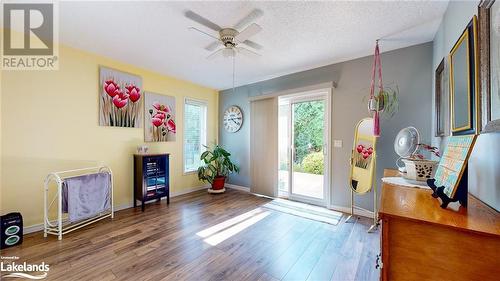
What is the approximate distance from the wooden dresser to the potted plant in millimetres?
3659

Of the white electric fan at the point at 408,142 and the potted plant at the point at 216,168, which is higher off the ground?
the white electric fan at the point at 408,142

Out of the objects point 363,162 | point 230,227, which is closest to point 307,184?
point 363,162

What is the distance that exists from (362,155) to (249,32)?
219 cm

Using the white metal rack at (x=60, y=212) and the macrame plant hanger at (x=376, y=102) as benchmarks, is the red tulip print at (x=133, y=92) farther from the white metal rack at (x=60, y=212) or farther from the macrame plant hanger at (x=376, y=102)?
the macrame plant hanger at (x=376, y=102)

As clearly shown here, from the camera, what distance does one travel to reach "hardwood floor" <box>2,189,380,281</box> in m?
1.75

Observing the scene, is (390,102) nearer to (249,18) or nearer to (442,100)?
(442,100)

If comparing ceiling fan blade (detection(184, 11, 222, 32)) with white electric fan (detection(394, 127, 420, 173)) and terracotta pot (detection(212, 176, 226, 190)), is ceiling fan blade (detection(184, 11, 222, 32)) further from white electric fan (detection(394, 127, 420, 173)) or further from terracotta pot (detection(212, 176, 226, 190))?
terracotta pot (detection(212, 176, 226, 190))

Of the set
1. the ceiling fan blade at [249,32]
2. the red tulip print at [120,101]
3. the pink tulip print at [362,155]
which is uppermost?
the ceiling fan blade at [249,32]

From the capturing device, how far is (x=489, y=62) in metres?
0.97

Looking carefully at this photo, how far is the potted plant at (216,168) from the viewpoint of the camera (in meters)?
4.30

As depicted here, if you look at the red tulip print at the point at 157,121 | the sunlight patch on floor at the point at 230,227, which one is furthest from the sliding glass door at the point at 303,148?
the red tulip print at the point at 157,121

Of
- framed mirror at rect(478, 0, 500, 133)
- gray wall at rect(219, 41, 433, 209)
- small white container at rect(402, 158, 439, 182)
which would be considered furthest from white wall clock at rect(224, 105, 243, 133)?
framed mirror at rect(478, 0, 500, 133)

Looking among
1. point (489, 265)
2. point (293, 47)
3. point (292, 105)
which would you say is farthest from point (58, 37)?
point (489, 265)

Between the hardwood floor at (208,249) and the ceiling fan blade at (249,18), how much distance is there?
231cm
